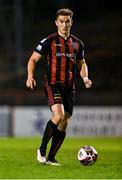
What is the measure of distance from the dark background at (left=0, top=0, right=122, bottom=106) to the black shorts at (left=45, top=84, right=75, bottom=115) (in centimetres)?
1424

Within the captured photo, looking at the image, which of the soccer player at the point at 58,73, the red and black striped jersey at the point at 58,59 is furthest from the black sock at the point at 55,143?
the red and black striped jersey at the point at 58,59

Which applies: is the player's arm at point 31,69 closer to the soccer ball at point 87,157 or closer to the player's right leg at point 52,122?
the player's right leg at point 52,122

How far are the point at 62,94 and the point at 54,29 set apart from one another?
70.3 ft

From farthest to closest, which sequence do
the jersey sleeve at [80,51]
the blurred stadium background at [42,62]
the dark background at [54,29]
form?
the dark background at [54,29] → the blurred stadium background at [42,62] → the jersey sleeve at [80,51]

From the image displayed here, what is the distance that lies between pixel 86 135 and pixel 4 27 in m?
8.12

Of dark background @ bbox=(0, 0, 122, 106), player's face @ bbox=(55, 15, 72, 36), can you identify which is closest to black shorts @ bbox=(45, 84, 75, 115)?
player's face @ bbox=(55, 15, 72, 36)

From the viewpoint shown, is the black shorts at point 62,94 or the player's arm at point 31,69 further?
the black shorts at point 62,94

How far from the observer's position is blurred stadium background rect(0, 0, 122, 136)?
19953 mm

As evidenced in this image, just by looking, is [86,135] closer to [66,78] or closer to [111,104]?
[111,104]

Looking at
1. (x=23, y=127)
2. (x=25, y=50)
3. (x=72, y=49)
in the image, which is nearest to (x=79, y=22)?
(x=25, y=50)

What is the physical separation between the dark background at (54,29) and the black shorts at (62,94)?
46.7ft

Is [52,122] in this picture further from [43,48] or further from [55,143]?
[43,48]

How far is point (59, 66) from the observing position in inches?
321

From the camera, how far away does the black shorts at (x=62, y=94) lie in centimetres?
801
